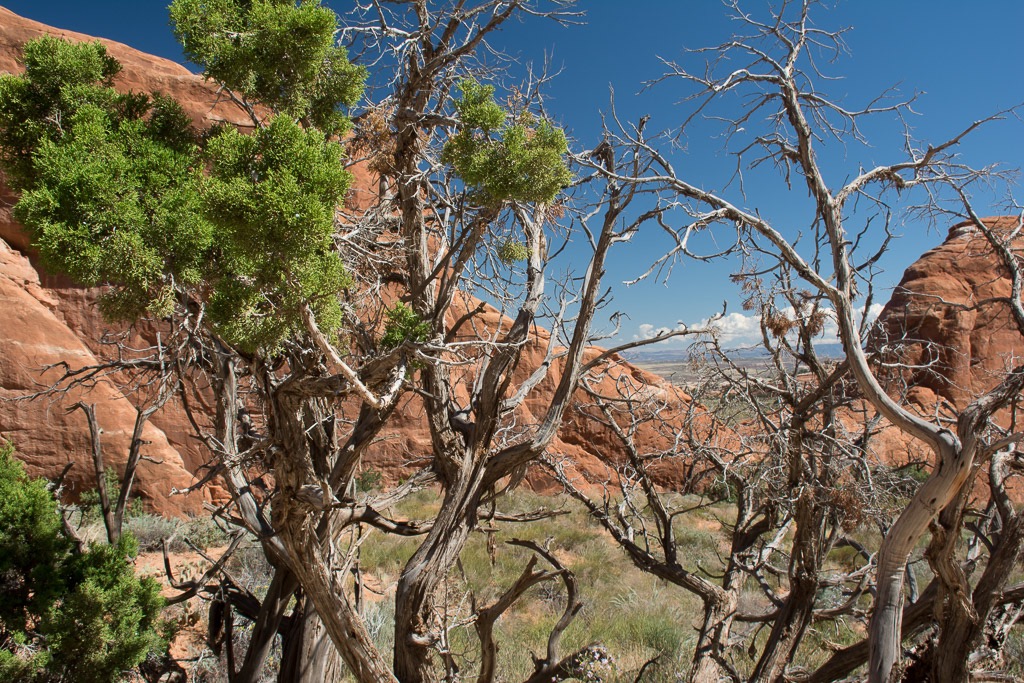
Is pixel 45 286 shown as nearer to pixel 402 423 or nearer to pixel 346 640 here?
pixel 402 423

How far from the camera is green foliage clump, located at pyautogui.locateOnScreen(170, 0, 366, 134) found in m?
2.91

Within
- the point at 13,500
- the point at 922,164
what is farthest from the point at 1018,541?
the point at 13,500

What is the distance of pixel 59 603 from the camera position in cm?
410

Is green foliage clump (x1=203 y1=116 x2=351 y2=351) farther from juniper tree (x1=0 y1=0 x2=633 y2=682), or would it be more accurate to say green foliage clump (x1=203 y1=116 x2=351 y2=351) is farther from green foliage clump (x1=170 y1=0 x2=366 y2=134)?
green foliage clump (x1=170 y1=0 x2=366 y2=134)

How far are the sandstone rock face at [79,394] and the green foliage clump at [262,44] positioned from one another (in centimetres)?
675

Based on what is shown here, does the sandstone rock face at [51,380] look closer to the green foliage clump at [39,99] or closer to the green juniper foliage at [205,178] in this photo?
the green foliage clump at [39,99]

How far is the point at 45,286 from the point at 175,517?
612 cm

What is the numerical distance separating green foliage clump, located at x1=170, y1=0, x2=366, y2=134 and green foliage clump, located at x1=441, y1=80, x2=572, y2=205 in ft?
2.64

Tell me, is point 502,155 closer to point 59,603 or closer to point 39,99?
point 39,99

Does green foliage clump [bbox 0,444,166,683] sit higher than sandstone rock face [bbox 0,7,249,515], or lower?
lower

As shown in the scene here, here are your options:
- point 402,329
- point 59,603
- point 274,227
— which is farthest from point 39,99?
point 59,603

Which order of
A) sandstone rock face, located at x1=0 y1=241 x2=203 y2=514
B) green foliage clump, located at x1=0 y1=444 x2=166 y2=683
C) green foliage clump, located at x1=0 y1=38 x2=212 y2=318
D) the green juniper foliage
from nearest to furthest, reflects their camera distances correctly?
the green juniper foliage → green foliage clump, located at x1=0 y1=38 x2=212 y2=318 → green foliage clump, located at x1=0 y1=444 x2=166 y2=683 → sandstone rock face, located at x1=0 y1=241 x2=203 y2=514

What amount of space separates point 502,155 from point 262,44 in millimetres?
1332

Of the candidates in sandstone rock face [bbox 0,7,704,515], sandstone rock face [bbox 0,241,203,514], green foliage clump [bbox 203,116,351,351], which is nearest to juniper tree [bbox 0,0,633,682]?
green foliage clump [bbox 203,116,351,351]
